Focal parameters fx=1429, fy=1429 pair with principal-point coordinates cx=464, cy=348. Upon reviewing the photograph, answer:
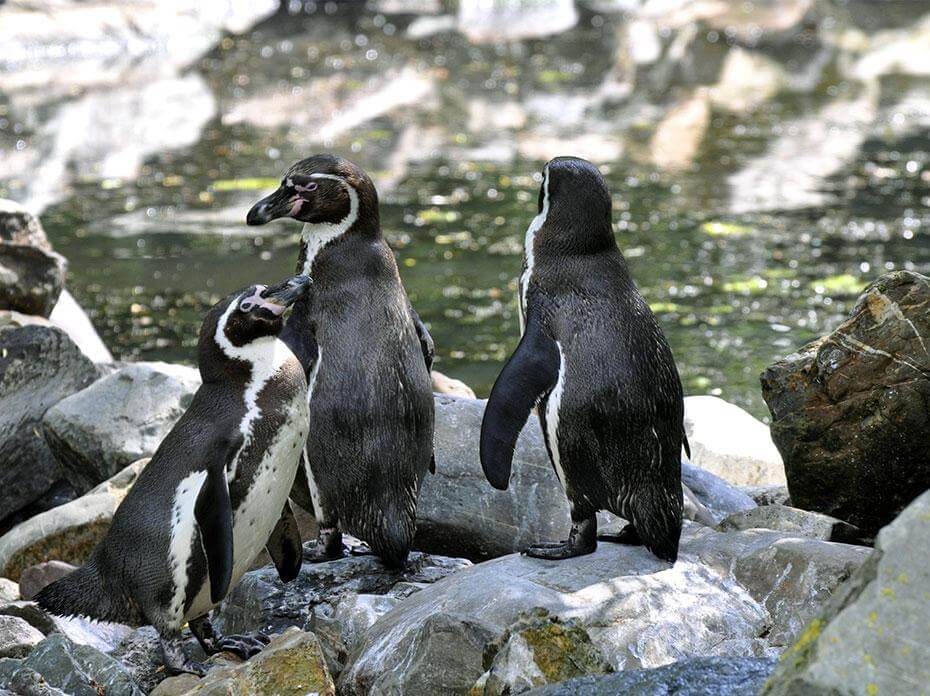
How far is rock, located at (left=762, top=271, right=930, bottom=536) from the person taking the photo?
5.18m

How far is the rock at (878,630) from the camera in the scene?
2273mm

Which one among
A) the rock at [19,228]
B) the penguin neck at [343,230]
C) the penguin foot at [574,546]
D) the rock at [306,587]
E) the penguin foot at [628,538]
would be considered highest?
the penguin neck at [343,230]

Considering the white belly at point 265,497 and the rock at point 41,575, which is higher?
the white belly at point 265,497

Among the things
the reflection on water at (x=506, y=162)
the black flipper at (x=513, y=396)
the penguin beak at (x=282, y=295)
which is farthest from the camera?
the reflection on water at (x=506, y=162)

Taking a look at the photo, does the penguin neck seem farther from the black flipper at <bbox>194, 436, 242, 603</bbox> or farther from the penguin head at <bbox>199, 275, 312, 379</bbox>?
the black flipper at <bbox>194, 436, 242, 603</bbox>

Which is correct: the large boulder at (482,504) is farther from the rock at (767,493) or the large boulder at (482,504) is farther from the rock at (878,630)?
the rock at (878,630)

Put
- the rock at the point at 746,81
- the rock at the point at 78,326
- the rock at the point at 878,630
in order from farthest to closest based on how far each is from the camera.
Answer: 1. the rock at the point at 746,81
2. the rock at the point at 78,326
3. the rock at the point at 878,630

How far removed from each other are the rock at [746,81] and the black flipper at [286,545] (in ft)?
40.1

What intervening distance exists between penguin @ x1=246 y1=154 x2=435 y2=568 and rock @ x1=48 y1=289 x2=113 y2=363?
12.2 ft

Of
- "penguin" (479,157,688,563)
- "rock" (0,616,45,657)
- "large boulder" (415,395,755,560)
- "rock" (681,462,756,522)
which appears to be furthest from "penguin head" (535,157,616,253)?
"rock" (0,616,45,657)

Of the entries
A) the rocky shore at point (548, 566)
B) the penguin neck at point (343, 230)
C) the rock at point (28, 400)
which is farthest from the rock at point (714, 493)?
the rock at point (28, 400)

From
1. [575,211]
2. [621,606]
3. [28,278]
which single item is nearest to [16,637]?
[621,606]

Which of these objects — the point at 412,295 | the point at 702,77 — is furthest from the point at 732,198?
the point at 702,77

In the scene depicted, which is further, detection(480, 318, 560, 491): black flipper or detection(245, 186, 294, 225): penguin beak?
detection(245, 186, 294, 225): penguin beak
